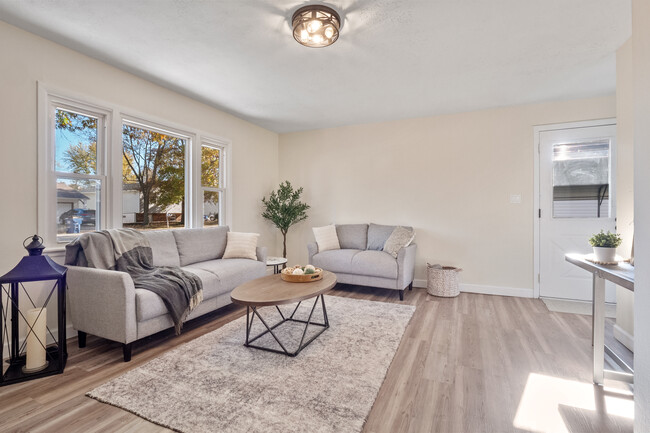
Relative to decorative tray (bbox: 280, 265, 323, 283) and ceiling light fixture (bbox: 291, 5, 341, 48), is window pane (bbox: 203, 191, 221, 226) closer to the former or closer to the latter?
decorative tray (bbox: 280, 265, 323, 283)

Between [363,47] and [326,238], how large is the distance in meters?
2.70

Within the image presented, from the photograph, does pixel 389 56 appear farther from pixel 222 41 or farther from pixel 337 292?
pixel 337 292

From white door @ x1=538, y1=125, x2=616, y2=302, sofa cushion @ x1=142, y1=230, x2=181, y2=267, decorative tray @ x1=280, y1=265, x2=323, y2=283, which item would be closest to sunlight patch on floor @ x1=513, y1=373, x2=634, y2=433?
decorative tray @ x1=280, y1=265, x2=323, y2=283

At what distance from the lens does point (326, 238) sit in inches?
182

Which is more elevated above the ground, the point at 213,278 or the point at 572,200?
the point at 572,200

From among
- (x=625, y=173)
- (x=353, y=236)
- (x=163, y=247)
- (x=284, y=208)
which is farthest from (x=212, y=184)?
(x=625, y=173)

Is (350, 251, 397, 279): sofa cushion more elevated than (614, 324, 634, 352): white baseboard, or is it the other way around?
(350, 251, 397, 279): sofa cushion

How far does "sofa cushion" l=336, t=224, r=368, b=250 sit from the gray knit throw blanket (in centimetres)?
247

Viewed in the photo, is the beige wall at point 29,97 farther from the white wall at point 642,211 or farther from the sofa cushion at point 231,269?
the white wall at point 642,211

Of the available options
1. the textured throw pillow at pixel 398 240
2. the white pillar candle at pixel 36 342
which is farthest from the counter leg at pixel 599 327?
the white pillar candle at pixel 36 342

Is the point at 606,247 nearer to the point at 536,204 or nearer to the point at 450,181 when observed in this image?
the point at 536,204

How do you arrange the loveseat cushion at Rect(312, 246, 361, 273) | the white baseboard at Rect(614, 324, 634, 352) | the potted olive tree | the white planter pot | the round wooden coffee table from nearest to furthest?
1. the white planter pot
2. the round wooden coffee table
3. the white baseboard at Rect(614, 324, 634, 352)
4. the loveseat cushion at Rect(312, 246, 361, 273)
5. the potted olive tree

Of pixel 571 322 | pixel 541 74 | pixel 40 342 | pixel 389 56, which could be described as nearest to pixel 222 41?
pixel 389 56

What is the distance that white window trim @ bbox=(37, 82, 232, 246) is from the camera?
98.4 inches
